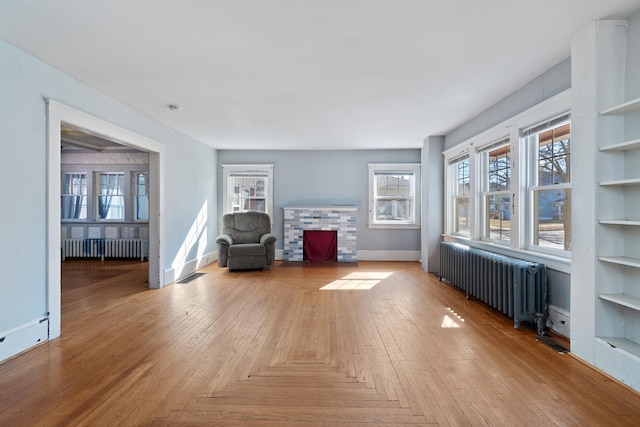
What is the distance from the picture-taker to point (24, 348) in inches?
98.6

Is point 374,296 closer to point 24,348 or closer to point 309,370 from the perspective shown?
point 309,370

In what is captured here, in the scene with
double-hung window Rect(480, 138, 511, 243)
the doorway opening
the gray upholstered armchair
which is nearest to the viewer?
the doorway opening

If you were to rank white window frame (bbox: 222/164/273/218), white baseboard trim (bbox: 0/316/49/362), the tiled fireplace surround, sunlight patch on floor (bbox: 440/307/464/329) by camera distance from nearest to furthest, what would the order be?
white baseboard trim (bbox: 0/316/49/362), sunlight patch on floor (bbox: 440/307/464/329), the tiled fireplace surround, white window frame (bbox: 222/164/273/218)

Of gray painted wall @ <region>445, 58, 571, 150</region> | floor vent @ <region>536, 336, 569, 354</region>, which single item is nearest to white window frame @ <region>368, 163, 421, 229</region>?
gray painted wall @ <region>445, 58, 571, 150</region>

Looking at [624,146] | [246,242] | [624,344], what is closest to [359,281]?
[246,242]

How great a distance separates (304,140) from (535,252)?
4.14 m

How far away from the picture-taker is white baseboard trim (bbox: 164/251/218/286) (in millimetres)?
4793

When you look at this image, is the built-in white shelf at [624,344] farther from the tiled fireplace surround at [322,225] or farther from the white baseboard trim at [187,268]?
the white baseboard trim at [187,268]

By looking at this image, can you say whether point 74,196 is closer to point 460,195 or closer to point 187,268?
point 187,268

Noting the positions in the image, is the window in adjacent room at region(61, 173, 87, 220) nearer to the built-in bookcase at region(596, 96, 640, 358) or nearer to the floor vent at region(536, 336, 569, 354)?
the floor vent at region(536, 336, 569, 354)

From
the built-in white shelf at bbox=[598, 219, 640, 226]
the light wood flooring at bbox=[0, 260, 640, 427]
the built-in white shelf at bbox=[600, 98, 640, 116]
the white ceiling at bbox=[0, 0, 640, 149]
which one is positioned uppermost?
the white ceiling at bbox=[0, 0, 640, 149]

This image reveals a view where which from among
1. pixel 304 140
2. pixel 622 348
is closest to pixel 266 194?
pixel 304 140

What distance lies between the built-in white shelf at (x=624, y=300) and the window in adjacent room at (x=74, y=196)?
909cm

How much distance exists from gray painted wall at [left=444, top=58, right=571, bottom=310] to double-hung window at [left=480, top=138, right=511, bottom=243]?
36cm
